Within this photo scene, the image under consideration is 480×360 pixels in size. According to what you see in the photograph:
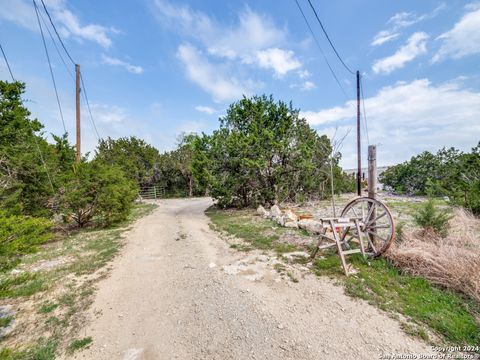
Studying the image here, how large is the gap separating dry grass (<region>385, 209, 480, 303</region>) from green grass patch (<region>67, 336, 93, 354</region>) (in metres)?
4.89

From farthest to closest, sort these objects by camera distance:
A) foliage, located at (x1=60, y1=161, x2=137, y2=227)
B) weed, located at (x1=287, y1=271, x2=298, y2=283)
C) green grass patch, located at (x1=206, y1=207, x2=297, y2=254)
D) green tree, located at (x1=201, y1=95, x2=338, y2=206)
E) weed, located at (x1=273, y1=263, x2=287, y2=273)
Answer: green tree, located at (x1=201, y1=95, x2=338, y2=206)
foliage, located at (x1=60, y1=161, x2=137, y2=227)
green grass patch, located at (x1=206, y1=207, x2=297, y2=254)
weed, located at (x1=273, y1=263, x2=287, y2=273)
weed, located at (x1=287, y1=271, x2=298, y2=283)

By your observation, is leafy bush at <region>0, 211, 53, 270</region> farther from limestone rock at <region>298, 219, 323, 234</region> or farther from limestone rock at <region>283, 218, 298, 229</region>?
limestone rock at <region>283, 218, 298, 229</region>

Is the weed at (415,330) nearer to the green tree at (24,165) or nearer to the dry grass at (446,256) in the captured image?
the dry grass at (446,256)

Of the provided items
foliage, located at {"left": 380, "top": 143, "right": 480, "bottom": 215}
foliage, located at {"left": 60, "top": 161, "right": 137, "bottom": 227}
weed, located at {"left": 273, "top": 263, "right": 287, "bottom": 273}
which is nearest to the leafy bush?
weed, located at {"left": 273, "top": 263, "right": 287, "bottom": 273}

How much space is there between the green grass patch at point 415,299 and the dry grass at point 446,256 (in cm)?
16

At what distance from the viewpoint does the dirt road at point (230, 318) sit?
92.7 inches

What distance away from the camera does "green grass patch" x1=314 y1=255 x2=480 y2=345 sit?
2.55 m

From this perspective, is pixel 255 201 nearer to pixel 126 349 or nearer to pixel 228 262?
pixel 228 262

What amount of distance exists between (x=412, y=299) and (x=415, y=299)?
0.13 ft

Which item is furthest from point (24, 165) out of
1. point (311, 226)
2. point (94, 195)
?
point (311, 226)

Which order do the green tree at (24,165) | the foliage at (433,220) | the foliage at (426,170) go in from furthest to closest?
the foliage at (426,170)
the green tree at (24,165)
the foliage at (433,220)

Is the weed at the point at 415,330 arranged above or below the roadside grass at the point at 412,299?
below

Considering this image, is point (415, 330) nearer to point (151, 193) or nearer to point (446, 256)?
point (446, 256)

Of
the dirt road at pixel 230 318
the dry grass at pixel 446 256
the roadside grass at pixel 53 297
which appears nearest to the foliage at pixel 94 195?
the roadside grass at pixel 53 297
